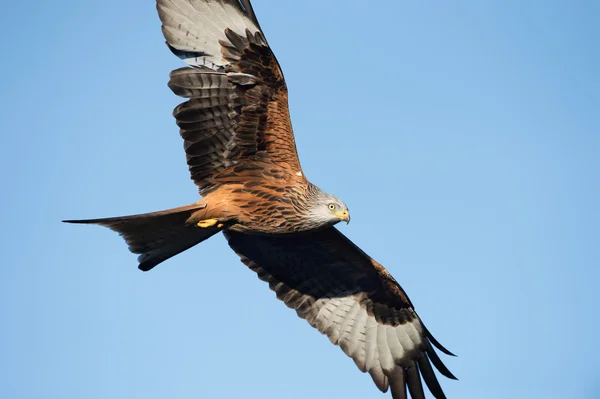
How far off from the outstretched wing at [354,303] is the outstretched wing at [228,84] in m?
1.68

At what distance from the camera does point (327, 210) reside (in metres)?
8.85

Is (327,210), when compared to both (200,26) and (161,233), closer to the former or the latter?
(161,233)

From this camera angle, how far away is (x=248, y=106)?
9.00 meters

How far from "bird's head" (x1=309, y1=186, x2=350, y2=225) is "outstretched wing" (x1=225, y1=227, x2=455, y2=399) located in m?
1.50

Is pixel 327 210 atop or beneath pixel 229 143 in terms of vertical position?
beneath

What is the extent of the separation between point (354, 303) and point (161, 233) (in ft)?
9.56

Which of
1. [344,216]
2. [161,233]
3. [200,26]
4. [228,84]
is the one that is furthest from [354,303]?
[200,26]

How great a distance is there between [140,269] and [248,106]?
223cm

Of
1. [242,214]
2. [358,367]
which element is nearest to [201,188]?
[242,214]

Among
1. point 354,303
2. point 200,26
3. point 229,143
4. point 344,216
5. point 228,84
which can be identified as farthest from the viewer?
point 354,303

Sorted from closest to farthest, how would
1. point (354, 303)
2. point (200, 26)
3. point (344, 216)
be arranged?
point (344, 216)
point (200, 26)
point (354, 303)

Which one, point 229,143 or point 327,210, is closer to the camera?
point 327,210

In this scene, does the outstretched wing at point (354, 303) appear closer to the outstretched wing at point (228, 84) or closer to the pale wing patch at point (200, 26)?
the outstretched wing at point (228, 84)

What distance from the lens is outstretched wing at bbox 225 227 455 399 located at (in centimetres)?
1055
